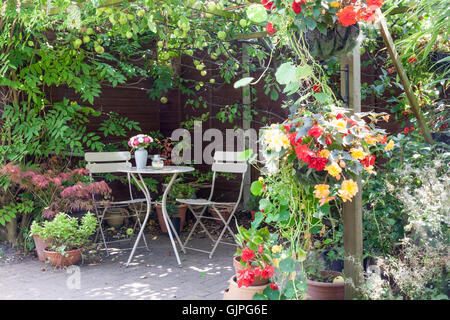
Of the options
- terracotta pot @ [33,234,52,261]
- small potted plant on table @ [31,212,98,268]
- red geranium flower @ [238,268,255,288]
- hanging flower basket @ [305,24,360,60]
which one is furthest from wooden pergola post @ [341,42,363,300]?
terracotta pot @ [33,234,52,261]

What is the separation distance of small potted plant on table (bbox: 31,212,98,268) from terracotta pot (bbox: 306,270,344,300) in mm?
2386

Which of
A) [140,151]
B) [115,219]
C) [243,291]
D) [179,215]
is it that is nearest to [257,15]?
[243,291]

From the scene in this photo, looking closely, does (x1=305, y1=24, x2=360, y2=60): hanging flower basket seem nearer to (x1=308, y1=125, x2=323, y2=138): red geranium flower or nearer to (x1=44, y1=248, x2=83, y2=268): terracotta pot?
(x1=308, y1=125, x2=323, y2=138): red geranium flower

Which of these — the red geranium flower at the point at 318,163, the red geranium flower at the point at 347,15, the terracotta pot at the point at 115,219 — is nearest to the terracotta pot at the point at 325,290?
the red geranium flower at the point at 318,163

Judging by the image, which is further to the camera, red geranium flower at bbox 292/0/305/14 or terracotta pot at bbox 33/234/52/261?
terracotta pot at bbox 33/234/52/261

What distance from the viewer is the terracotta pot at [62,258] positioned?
4.34 m

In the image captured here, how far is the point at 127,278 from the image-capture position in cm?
408

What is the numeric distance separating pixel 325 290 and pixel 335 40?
1.40 m

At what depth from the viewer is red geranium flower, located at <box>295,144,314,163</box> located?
231 centimetres

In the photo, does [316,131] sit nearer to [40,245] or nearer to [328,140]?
[328,140]

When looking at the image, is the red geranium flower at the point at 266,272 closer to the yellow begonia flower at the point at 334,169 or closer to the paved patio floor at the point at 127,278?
the yellow begonia flower at the point at 334,169

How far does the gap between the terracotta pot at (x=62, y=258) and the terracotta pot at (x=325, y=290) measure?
95.9 inches
